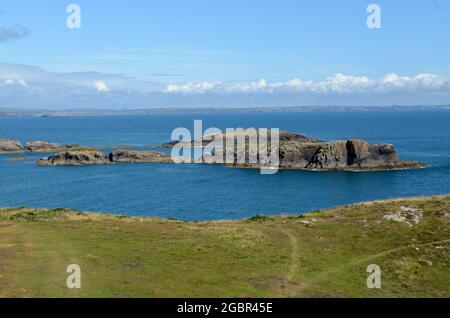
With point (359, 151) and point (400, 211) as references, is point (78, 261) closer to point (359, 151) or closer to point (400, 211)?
point (400, 211)

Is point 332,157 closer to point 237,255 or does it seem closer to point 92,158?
point 92,158

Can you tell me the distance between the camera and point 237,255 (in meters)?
37.1

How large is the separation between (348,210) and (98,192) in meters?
78.8

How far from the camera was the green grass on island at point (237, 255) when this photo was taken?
29.5 meters

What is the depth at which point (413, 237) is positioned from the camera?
40.4 meters

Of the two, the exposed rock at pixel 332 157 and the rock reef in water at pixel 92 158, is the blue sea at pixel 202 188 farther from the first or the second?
the rock reef in water at pixel 92 158

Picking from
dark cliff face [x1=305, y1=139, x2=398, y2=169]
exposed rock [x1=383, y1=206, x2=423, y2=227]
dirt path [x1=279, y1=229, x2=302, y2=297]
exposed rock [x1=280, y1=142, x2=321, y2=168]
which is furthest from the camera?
exposed rock [x1=280, y1=142, x2=321, y2=168]

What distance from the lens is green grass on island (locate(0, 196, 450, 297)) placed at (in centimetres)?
2948

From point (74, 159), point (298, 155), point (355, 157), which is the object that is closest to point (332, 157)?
point (355, 157)

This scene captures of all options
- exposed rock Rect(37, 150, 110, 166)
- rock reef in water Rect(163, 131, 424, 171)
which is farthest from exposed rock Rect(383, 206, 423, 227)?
exposed rock Rect(37, 150, 110, 166)

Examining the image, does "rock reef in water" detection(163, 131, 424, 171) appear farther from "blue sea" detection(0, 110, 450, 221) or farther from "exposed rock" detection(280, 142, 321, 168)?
"blue sea" detection(0, 110, 450, 221)
